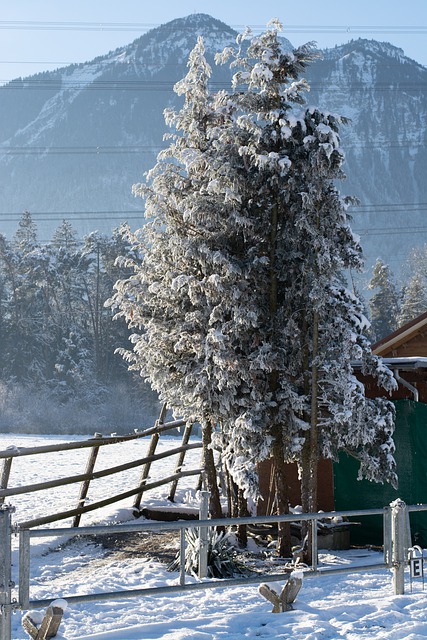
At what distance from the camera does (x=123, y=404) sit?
206ft

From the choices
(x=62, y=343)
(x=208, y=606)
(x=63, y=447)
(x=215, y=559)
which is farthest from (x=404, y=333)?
(x=62, y=343)

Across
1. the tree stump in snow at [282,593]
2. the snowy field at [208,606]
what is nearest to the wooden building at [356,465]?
the snowy field at [208,606]

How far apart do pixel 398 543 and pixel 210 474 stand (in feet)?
17.2

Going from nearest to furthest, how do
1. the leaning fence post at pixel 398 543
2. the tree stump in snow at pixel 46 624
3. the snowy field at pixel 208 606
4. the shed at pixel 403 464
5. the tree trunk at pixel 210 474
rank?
1. the tree stump in snow at pixel 46 624
2. the snowy field at pixel 208 606
3. the leaning fence post at pixel 398 543
4. the tree trunk at pixel 210 474
5. the shed at pixel 403 464

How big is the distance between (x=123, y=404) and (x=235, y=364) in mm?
50458

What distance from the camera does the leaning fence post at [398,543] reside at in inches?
377

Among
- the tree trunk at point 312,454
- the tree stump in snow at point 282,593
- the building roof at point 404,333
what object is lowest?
the tree stump in snow at point 282,593

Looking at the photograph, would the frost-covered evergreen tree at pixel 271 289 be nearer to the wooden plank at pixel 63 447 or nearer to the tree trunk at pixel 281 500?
the tree trunk at pixel 281 500

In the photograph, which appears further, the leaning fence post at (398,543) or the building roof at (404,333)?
the building roof at (404,333)

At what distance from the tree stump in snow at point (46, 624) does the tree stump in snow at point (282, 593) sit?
238 cm

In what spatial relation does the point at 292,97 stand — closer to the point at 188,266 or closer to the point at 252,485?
the point at 188,266

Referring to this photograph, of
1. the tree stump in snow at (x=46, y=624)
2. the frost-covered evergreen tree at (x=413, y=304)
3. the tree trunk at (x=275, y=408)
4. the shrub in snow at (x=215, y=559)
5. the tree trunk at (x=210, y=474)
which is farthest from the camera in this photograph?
the frost-covered evergreen tree at (x=413, y=304)

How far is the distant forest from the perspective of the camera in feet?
205

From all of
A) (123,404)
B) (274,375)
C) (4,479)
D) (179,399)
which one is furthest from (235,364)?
(123,404)
